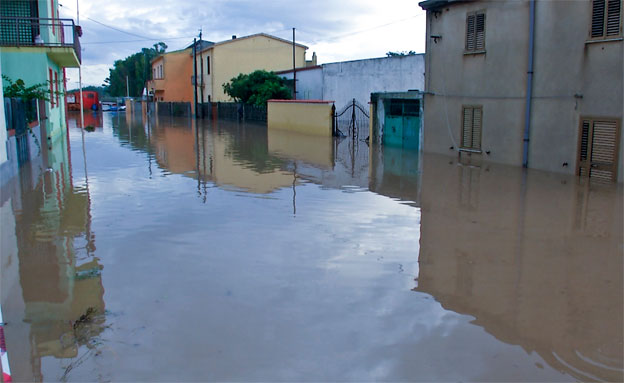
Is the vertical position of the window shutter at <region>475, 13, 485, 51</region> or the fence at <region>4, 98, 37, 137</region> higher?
the window shutter at <region>475, 13, 485, 51</region>

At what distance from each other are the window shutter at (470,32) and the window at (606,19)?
458 cm

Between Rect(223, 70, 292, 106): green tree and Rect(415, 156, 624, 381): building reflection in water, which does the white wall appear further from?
Rect(223, 70, 292, 106): green tree

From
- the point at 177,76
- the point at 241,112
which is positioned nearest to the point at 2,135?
the point at 241,112

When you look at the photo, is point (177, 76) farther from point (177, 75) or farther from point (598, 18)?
point (598, 18)

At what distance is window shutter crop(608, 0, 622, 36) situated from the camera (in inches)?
512

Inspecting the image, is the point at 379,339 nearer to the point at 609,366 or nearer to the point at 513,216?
the point at 609,366

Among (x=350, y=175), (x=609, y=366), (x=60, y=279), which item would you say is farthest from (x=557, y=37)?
(x=60, y=279)


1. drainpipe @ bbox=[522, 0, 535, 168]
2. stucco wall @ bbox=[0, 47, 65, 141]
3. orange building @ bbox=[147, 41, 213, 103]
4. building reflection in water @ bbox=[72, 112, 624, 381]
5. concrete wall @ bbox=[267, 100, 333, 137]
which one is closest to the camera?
building reflection in water @ bbox=[72, 112, 624, 381]

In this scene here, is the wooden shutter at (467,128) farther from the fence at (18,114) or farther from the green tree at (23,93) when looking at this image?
the green tree at (23,93)

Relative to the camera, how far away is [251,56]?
173ft

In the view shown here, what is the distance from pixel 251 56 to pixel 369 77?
69.8 feet

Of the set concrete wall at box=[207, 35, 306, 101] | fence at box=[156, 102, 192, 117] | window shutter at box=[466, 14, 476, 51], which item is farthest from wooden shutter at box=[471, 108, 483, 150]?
fence at box=[156, 102, 192, 117]

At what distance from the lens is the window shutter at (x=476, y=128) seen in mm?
17828

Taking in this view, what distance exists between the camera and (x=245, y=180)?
14.5 metres
